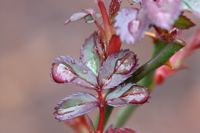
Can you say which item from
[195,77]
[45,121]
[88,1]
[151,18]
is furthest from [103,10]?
[88,1]

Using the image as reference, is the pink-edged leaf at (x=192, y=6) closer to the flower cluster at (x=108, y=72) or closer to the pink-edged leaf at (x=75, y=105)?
the flower cluster at (x=108, y=72)

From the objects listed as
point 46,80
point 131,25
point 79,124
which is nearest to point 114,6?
point 131,25

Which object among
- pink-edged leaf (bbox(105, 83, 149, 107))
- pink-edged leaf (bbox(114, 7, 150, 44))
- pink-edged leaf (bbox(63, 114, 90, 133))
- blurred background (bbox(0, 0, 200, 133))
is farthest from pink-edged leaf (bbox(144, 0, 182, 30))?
blurred background (bbox(0, 0, 200, 133))

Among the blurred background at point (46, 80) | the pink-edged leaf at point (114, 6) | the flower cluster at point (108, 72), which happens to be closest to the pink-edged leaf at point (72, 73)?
the flower cluster at point (108, 72)

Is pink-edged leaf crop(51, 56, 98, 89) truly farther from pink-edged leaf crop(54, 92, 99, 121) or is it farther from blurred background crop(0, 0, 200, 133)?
blurred background crop(0, 0, 200, 133)

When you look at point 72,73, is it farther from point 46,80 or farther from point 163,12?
point 46,80
